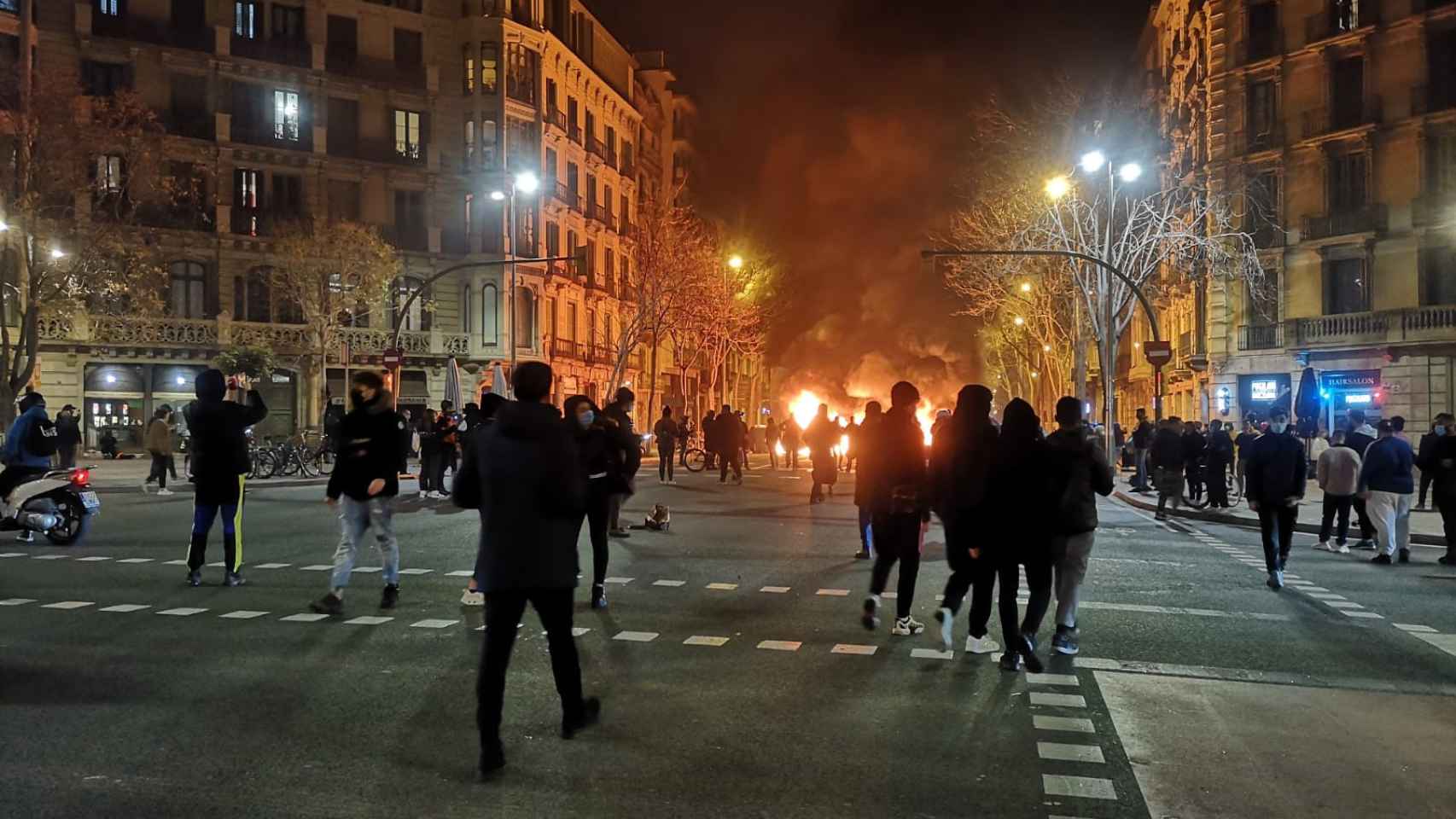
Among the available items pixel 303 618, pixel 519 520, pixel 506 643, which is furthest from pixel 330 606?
pixel 519 520


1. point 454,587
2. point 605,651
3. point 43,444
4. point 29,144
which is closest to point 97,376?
point 29,144

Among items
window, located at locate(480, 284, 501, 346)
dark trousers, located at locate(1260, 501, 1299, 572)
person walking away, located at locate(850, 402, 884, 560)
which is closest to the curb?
dark trousers, located at locate(1260, 501, 1299, 572)

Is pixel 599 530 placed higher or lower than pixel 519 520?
lower

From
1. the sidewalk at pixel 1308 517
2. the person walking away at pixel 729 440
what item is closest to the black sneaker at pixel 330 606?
the sidewalk at pixel 1308 517

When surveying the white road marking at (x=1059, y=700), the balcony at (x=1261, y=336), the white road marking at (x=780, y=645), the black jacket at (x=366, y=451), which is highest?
the balcony at (x=1261, y=336)

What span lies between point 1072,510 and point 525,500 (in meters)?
4.10

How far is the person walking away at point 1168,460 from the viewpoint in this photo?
1864 cm

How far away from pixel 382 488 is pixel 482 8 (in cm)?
4224

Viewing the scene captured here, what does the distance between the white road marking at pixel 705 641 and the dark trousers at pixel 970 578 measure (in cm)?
157

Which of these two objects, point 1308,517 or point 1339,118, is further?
point 1339,118

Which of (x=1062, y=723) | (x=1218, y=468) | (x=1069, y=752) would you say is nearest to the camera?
(x=1069, y=752)

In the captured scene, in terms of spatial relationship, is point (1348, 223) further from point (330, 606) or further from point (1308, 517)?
point (330, 606)

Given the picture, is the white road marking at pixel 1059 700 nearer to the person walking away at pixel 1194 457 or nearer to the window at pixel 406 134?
the person walking away at pixel 1194 457

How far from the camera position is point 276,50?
4328 centimetres
